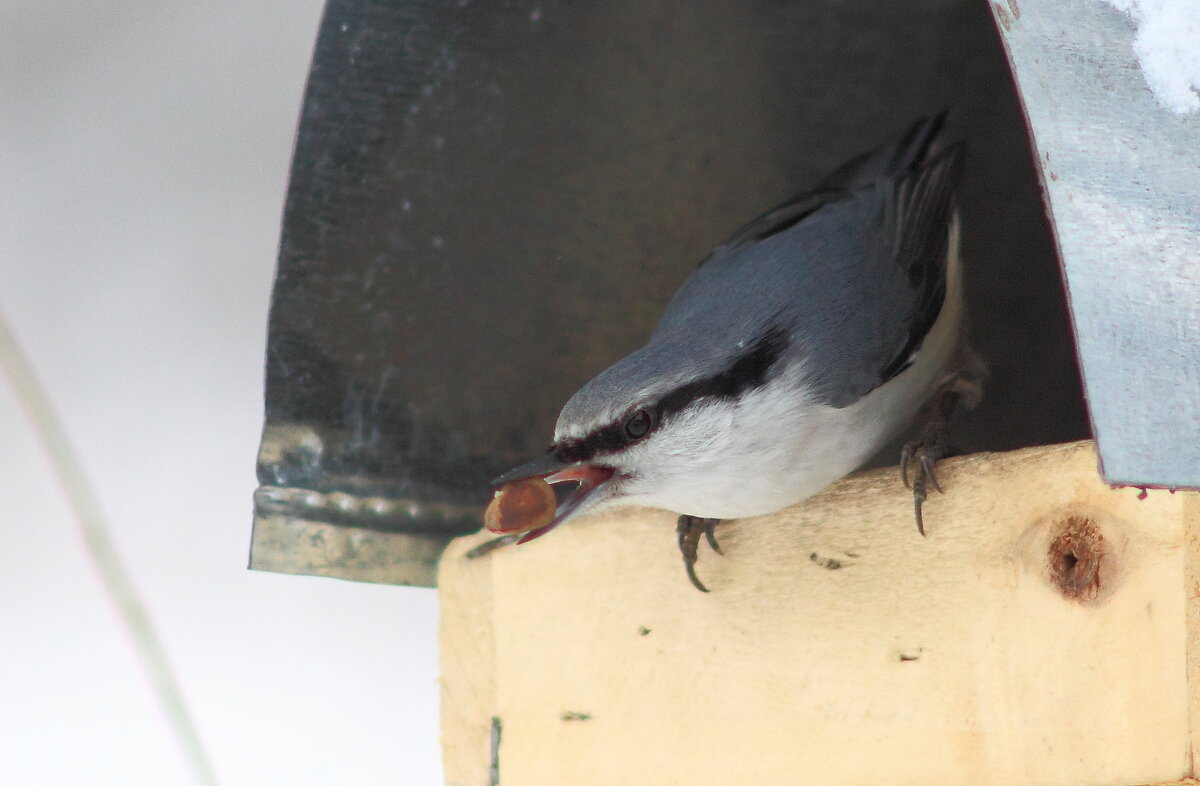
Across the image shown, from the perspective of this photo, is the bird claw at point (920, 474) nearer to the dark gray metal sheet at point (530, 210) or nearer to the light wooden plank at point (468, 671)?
the light wooden plank at point (468, 671)

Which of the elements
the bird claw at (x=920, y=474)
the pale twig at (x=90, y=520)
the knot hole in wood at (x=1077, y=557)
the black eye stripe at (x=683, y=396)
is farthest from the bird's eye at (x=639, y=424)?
the pale twig at (x=90, y=520)

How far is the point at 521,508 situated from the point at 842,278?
1.67ft

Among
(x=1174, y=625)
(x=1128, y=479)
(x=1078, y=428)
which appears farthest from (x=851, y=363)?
(x=1078, y=428)

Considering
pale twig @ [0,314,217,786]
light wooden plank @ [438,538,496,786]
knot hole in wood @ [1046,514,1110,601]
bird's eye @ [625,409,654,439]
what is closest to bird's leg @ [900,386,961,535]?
knot hole in wood @ [1046,514,1110,601]

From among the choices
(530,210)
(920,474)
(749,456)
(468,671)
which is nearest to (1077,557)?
(920,474)

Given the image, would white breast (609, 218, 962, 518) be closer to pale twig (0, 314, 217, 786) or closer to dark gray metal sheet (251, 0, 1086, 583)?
dark gray metal sheet (251, 0, 1086, 583)

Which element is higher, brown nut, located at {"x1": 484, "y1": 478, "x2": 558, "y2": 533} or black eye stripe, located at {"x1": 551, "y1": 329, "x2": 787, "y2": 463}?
black eye stripe, located at {"x1": 551, "y1": 329, "x2": 787, "y2": 463}

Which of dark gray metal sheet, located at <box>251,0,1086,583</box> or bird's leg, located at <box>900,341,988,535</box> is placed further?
dark gray metal sheet, located at <box>251,0,1086,583</box>

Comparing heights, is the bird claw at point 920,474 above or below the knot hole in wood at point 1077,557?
above

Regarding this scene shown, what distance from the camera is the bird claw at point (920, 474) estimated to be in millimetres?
1104

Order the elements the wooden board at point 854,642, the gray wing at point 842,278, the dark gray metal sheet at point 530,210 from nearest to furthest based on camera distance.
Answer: the wooden board at point 854,642
the gray wing at point 842,278
the dark gray metal sheet at point 530,210

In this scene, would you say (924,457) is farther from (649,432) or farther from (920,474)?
(649,432)

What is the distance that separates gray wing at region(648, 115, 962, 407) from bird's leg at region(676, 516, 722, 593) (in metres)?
0.19

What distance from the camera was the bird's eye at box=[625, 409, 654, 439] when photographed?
1.14 metres
